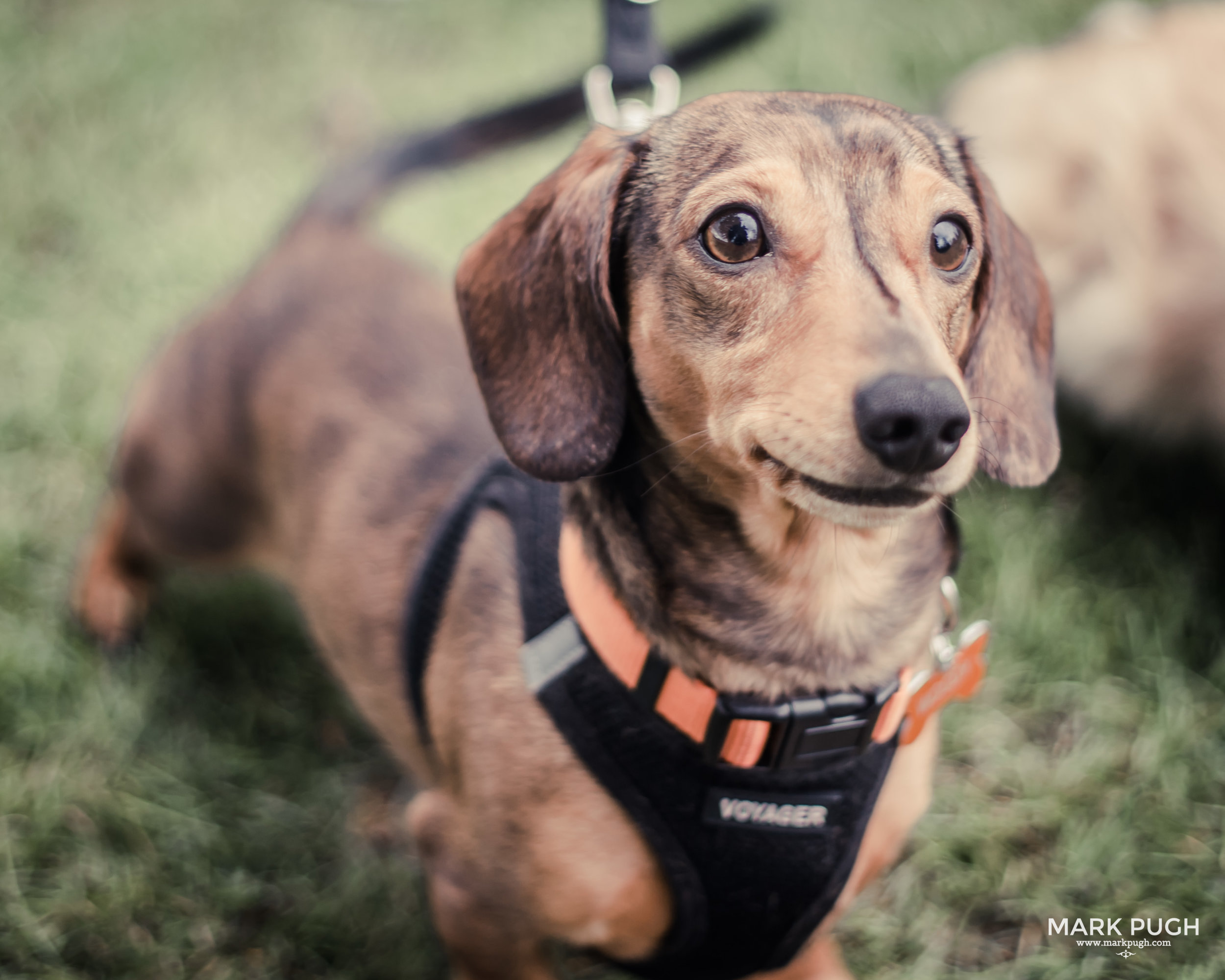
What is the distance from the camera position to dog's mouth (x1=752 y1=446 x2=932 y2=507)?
53.4 inches

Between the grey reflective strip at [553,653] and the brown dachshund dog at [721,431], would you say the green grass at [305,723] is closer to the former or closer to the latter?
the brown dachshund dog at [721,431]

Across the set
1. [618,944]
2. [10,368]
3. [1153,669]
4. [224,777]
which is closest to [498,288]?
[618,944]

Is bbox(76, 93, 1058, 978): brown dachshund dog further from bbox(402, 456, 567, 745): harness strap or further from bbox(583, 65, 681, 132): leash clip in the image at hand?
bbox(583, 65, 681, 132): leash clip

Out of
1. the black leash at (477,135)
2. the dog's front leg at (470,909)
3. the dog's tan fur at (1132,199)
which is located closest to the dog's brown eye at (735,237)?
the black leash at (477,135)

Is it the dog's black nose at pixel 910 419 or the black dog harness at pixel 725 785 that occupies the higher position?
the dog's black nose at pixel 910 419

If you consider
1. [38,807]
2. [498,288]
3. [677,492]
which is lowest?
[38,807]

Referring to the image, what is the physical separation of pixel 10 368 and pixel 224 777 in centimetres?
217

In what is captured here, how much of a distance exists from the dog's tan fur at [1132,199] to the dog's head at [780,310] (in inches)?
71.9

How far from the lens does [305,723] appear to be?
2955 mm

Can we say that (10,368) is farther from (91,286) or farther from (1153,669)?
(1153,669)

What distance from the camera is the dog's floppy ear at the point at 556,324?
163cm

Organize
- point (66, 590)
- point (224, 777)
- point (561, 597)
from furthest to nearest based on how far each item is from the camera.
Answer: point (66, 590), point (224, 777), point (561, 597)

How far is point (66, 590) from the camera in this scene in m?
3.21

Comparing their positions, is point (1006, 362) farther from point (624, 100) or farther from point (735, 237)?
point (624, 100)
